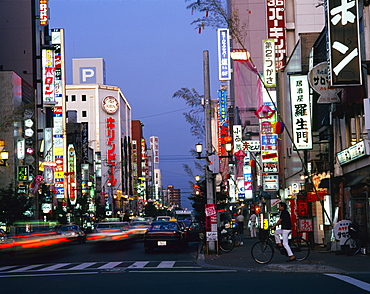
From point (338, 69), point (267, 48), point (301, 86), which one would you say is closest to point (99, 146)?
point (267, 48)

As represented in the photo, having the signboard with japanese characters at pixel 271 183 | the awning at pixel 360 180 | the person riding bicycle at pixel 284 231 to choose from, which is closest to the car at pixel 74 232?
the signboard with japanese characters at pixel 271 183

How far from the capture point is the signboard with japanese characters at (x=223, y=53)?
57250mm

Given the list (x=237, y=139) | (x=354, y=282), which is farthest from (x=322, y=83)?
(x=237, y=139)

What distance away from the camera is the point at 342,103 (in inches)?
1022

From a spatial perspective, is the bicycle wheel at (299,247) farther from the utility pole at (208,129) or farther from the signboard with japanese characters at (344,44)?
the utility pole at (208,129)

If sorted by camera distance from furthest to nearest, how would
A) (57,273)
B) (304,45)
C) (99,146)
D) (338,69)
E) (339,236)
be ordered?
(99,146)
(304,45)
(339,236)
(338,69)
(57,273)

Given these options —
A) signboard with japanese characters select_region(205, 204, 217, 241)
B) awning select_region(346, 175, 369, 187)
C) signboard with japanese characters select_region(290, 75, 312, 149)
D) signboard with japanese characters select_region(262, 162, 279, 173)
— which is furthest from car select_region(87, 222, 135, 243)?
awning select_region(346, 175, 369, 187)

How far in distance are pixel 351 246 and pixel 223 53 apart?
37.4m

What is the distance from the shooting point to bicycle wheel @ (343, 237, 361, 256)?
23.1 m

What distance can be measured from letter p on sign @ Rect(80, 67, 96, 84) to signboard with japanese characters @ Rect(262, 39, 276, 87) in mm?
134896

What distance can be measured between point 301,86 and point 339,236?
34.5 ft

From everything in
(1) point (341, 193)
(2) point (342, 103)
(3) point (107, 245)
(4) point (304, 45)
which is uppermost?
(4) point (304, 45)

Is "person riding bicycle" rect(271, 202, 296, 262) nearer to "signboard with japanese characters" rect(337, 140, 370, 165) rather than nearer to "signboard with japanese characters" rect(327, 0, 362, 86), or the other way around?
"signboard with japanese characters" rect(337, 140, 370, 165)

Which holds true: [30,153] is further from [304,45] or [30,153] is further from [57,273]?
[57,273]
